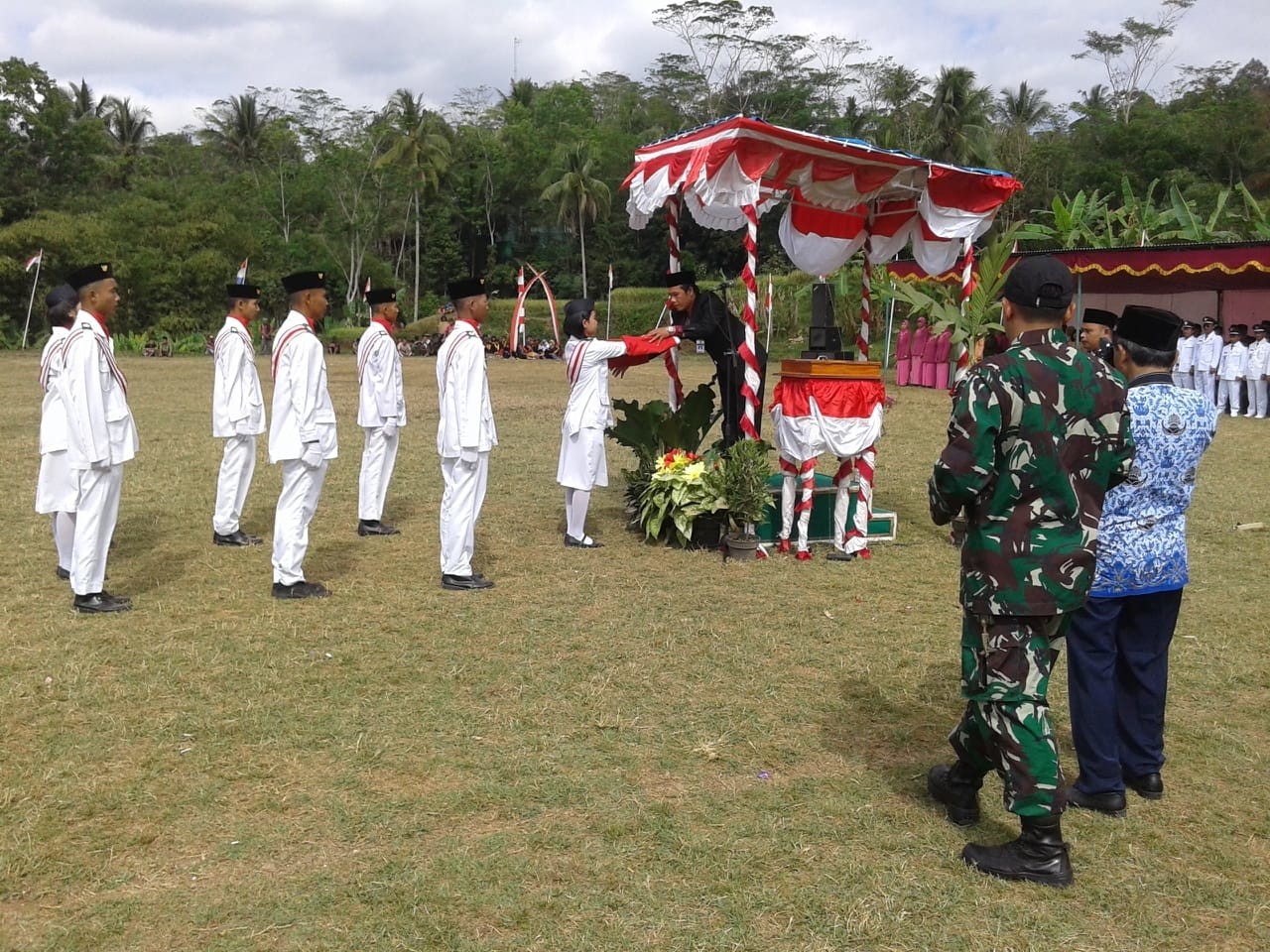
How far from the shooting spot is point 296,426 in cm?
643

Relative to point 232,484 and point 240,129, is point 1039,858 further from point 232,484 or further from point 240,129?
point 240,129

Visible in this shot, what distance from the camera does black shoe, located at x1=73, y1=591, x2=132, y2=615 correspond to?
6.28 metres

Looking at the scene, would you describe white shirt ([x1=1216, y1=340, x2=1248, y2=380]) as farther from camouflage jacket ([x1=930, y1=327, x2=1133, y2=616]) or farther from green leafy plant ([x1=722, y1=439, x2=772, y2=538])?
camouflage jacket ([x1=930, y1=327, x2=1133, y2=616])

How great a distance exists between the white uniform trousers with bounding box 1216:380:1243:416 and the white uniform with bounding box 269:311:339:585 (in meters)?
17.3

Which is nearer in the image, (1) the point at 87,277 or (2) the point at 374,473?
(1) the point at 87,277

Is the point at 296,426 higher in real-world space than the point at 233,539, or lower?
higher

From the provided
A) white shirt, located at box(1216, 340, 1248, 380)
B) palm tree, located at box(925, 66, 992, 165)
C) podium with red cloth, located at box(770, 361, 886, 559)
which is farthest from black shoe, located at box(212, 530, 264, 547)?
palm tree, located at box(925, 66, 992, 165)

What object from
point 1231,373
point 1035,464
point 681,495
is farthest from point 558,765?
point 1231,373

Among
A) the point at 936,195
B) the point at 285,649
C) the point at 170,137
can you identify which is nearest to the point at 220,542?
the point at 285,649

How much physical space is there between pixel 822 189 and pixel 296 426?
4.68m

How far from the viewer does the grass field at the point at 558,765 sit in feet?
10.6

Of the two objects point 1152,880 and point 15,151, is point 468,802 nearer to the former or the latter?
point 1152,880

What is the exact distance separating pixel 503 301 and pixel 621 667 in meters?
44.9

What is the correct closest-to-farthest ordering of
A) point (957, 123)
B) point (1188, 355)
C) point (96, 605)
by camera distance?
point (96, 605) → point (1188, 355) → point (957, 123)
